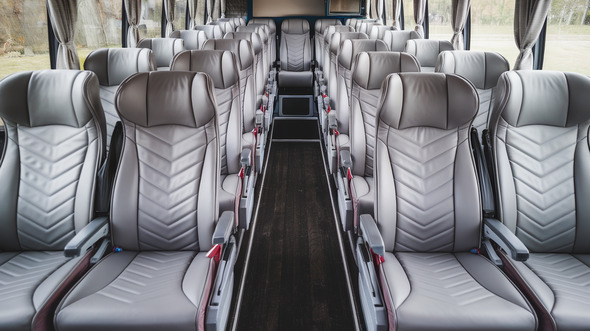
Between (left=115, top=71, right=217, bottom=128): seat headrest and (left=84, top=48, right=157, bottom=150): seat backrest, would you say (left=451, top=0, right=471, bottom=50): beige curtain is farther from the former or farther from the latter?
(left=115, top=71, right=217, bottom=128): seat headrest

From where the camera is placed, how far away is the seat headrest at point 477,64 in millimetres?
2957

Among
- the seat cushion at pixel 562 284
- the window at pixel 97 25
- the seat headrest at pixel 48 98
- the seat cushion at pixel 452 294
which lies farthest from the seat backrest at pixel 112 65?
the seat cushion at pixel 562 284

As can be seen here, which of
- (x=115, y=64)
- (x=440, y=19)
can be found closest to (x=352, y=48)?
(x=115, y=64)

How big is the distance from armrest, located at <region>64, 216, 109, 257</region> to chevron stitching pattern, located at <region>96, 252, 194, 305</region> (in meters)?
0.20

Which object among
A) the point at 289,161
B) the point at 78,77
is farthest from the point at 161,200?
the point at 289,161

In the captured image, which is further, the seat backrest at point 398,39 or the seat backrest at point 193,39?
the seat backrest at point 193,39

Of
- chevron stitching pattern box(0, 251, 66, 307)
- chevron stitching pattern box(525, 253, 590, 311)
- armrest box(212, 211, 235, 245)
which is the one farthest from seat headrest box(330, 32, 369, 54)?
chevron stitching pattern box(0, 251, 66, 307)

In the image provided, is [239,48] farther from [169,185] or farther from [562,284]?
[562,284]

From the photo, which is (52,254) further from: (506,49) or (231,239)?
(506,49)

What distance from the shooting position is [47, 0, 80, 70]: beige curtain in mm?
3447

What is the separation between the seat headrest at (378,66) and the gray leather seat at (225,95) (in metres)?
0.91

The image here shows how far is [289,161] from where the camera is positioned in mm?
4645

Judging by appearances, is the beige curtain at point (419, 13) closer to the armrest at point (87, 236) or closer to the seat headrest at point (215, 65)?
the seat headrest at point (215, 65)

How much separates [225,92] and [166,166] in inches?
40.4
